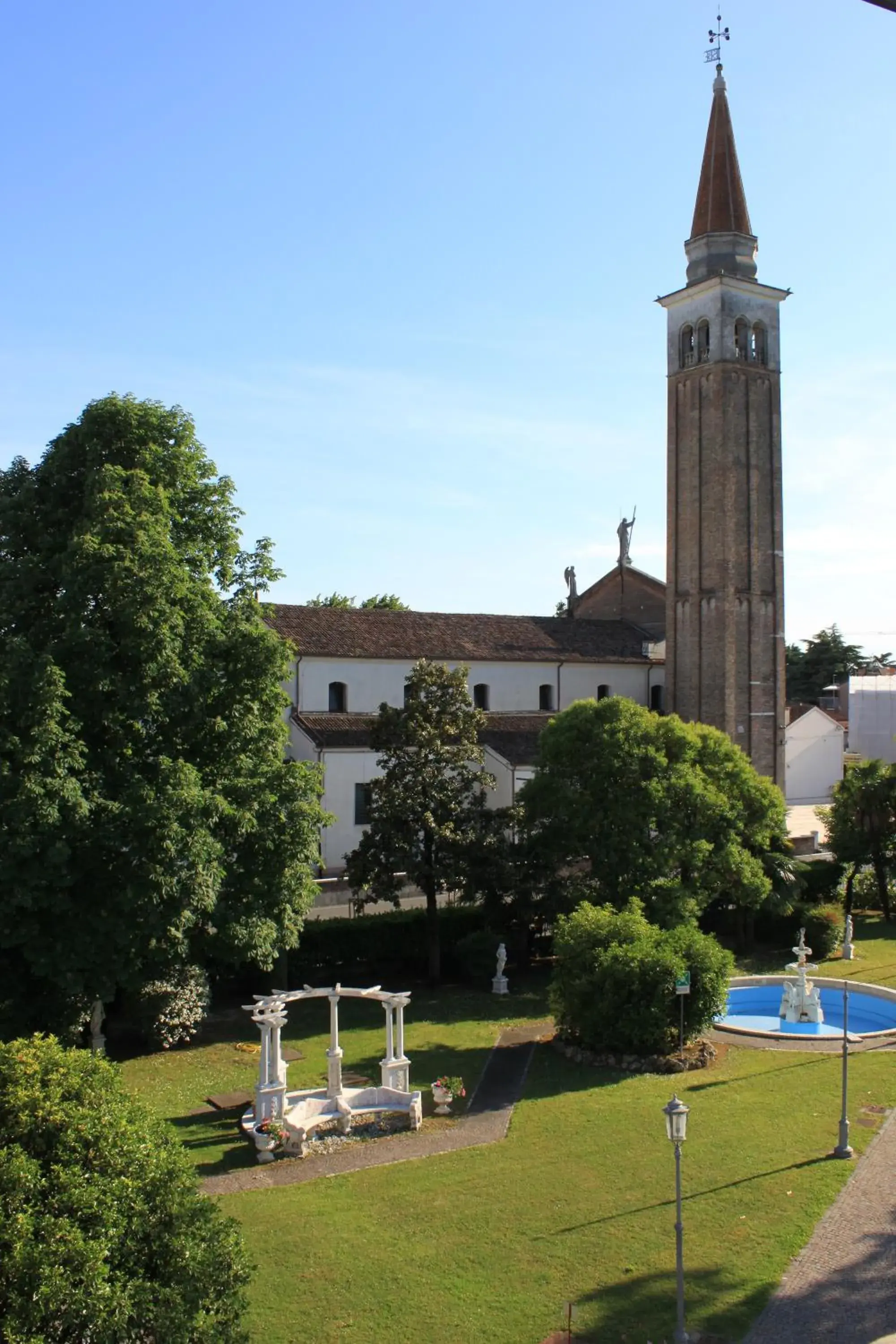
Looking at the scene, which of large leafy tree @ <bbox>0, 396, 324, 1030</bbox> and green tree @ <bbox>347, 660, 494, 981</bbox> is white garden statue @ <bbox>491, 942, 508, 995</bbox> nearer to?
green tree @ <bbox>347, 660, 494, 981</bbox>

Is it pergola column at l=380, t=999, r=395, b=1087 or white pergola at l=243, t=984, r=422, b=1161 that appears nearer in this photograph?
white pergola at l=243, t=984, r=422, b=1161

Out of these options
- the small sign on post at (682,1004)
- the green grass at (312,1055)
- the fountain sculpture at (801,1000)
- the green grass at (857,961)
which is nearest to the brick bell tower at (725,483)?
the green grass at (857,961)

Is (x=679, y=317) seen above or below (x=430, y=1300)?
above

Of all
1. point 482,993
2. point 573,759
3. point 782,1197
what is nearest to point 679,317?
point 573,759

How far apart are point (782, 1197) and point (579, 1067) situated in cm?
793

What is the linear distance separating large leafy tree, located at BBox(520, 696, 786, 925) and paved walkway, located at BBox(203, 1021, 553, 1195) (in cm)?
767

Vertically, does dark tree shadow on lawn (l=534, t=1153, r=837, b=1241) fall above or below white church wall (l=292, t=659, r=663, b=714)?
below

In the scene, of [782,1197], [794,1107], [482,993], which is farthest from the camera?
[482,993]

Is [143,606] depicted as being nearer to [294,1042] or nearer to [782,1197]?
[294,1042]

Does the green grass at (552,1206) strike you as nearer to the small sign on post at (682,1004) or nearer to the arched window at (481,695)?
the small sign on post at (682,1004)

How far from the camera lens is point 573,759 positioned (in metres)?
31.4

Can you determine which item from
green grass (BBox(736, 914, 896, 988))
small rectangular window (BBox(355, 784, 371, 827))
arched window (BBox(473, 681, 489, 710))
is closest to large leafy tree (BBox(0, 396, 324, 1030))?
small rectangular window (BBox(355, 784, 371, 827))

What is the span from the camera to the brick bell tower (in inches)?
1900

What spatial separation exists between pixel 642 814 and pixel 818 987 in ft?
23.8
